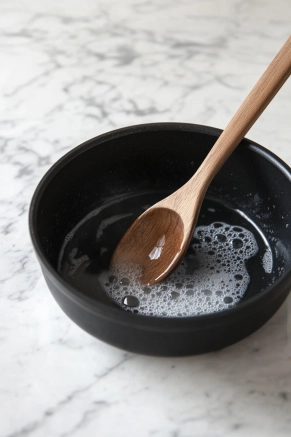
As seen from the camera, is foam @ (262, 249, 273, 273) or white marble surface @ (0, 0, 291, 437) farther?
foam @ (262, 249, 273, 273)

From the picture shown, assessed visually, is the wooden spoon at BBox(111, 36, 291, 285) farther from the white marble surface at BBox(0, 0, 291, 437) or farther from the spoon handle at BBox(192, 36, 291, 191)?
the white marble surface at BBox(0, 0, 291, 437)

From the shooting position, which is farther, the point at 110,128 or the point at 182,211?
the point at 110,128

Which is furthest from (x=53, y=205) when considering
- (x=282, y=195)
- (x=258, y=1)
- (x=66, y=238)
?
(x=258, y=1)

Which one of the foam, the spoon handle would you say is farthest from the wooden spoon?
the foam

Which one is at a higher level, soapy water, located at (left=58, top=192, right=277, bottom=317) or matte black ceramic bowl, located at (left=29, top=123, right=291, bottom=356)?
matte black ceramic bowl, located at (left=29, top=123, right=291, bottom=356)

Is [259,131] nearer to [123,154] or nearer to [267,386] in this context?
[123,154]

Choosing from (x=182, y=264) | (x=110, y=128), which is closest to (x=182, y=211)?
(x=182, y=264)

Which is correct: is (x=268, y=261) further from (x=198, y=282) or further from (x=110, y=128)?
(x=110, y=128)
